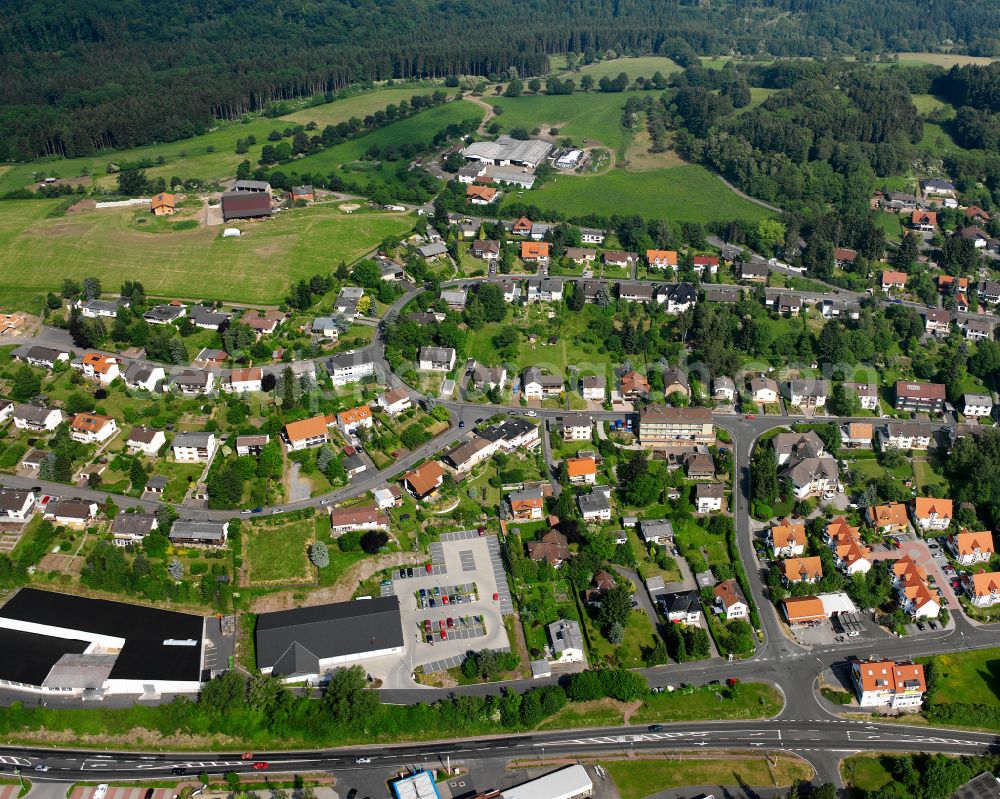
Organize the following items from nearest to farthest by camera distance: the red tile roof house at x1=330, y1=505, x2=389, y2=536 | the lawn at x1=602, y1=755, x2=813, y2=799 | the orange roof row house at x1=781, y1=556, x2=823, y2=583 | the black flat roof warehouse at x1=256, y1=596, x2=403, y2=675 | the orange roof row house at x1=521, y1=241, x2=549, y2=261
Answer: the lawn at x1=602, y1=755, x2=813, y2=799
the black flat roof warehouse at x1=256, y1=596, x2=403, y2=675
the orange roof row house at x1=781, y1=556, x2=823, y2=583
the red tile roof house at x1=330, y1=505, x2=389, y2=536
the orange roof row house at x1=521, y1=241, x2=549, y2=261

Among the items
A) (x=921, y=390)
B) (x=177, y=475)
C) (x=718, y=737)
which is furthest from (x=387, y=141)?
(x=718, y=737)

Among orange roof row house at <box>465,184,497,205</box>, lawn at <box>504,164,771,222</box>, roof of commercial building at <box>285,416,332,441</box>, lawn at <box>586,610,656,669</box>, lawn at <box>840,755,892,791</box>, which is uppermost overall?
orange roof row house at <box>465,184,497,205</box>

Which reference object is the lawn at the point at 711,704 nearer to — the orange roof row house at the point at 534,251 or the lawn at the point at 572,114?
the orange roof row house at the point at 534,251

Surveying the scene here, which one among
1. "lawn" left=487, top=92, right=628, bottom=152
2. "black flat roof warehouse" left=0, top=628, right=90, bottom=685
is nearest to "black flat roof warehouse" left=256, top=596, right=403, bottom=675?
"black flat roof warehouse" left=0, top=628, right=90, bottom=685

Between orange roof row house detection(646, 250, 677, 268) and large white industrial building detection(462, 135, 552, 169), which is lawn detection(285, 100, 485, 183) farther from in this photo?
orange roof row house detection(646, 250, 677, 268)

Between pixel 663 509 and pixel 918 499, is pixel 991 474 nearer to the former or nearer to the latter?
pixel 918 499

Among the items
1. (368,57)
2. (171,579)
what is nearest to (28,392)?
(171,579)
